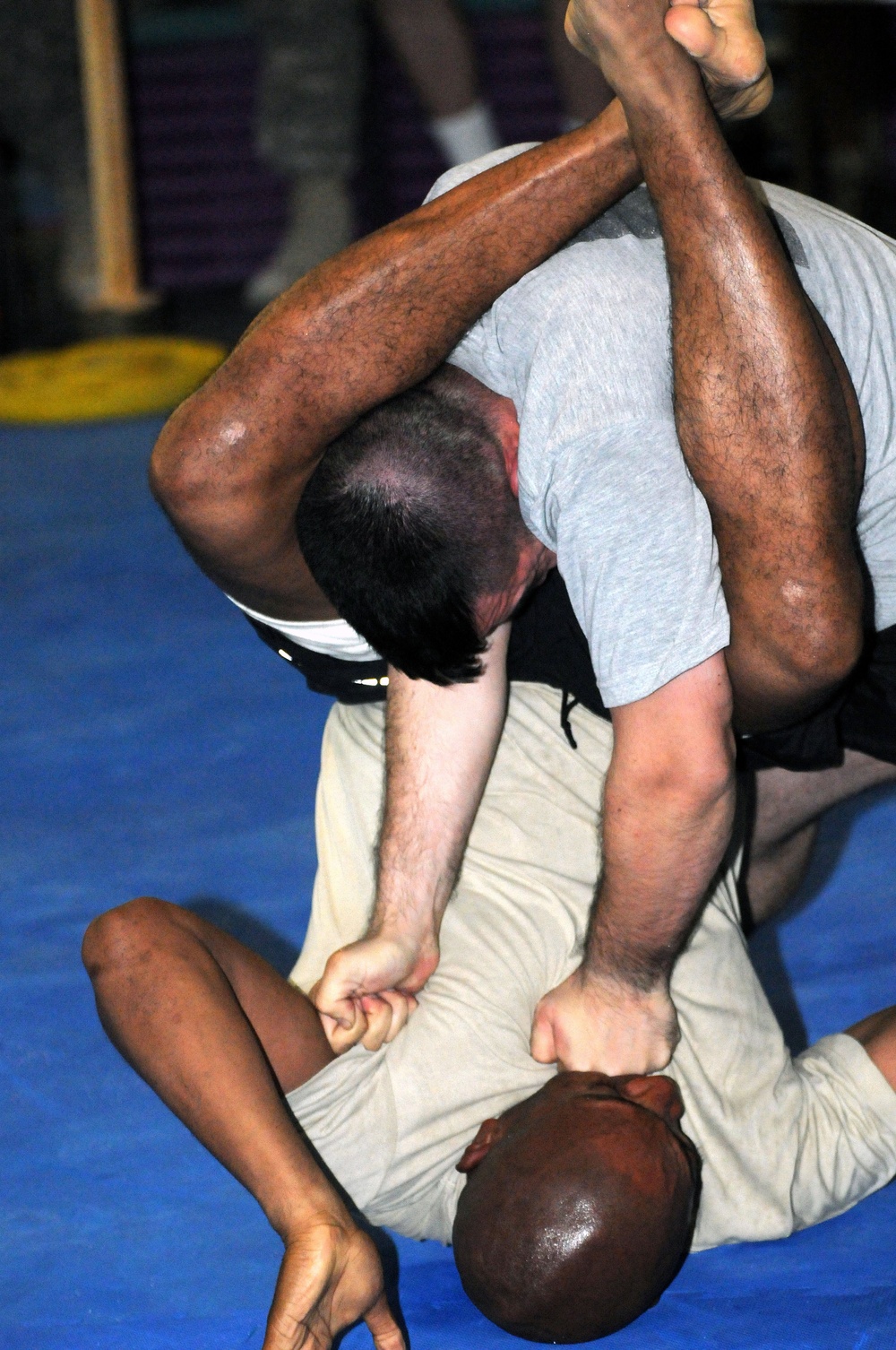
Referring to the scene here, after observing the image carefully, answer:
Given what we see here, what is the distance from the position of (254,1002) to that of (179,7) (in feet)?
18.1

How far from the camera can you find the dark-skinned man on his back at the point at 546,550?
1495 millimetres

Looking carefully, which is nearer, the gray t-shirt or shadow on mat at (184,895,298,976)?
the gray t-shirt

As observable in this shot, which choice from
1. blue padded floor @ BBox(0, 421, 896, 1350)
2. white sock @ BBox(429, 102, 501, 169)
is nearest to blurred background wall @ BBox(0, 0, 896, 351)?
white sock @ BBox(429, 102, 501, 169)

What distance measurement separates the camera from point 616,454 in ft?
4.77

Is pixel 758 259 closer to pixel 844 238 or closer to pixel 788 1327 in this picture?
pixel 844 238

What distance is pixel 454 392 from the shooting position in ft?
5.30

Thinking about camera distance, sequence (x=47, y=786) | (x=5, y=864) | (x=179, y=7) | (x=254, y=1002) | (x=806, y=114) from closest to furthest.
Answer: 1. (x=254, y=1002)
2. (x=5, y=864)
3. (x=47, y=786)
4. (x=806, y=114)
5. (x=179, y=7)

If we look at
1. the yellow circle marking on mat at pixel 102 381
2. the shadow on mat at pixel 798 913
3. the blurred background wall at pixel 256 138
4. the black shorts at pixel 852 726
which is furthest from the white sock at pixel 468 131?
the black shorts at pixel 852 726

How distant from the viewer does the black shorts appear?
6.29 ft

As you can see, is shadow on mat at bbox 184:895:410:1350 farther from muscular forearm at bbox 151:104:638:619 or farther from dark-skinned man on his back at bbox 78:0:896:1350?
muscular forearm at bbox 151:104:638:619

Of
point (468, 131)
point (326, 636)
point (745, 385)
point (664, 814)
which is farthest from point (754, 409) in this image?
point (468, 131)

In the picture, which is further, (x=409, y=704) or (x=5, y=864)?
(x=5, y=864)

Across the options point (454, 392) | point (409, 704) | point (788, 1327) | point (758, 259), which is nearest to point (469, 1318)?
point (788, 1327)

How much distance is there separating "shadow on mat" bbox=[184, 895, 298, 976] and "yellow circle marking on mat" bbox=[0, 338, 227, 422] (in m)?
2.37
